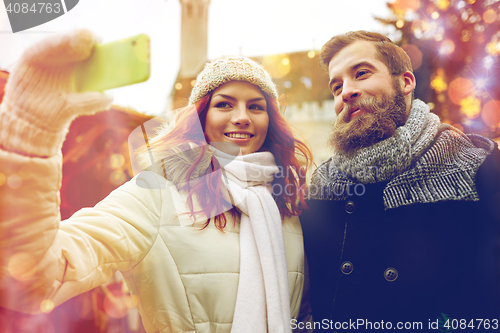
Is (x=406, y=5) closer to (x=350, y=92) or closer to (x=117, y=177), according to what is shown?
(x=350, y=92)

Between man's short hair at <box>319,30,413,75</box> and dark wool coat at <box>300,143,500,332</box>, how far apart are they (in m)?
0.68

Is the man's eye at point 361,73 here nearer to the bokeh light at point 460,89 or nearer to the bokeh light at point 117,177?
the bokeh light at point 460,89

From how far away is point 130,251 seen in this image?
112 centimetres

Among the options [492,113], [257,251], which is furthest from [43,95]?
[492,113]

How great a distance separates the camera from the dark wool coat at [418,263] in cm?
130

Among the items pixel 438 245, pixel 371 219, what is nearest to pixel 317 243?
pixel 371 219

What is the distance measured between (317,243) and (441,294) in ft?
1.95

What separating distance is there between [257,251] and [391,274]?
2.12 ft

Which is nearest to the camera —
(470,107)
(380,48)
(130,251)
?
(130,251)

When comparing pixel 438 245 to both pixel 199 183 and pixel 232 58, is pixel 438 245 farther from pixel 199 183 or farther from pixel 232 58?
pixel 232 58

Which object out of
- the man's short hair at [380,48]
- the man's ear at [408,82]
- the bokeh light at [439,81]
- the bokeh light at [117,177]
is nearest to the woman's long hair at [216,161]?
the man's short hair at [380,48]

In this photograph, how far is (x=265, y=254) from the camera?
1331mm

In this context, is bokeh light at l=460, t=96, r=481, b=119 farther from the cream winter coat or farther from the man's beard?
the cream winter coat

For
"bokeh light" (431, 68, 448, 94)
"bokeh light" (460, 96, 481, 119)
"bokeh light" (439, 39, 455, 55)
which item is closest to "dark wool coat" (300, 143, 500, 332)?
"bokeh light" (460, 96, 481, 119)
